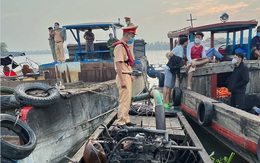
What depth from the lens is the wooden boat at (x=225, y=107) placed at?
4176 millimetres

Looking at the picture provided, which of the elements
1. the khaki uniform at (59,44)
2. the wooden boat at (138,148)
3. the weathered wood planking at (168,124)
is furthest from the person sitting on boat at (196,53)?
the khaki uniform at (59,44)

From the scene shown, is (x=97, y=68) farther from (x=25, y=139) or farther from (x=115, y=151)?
(x=115, y=151)

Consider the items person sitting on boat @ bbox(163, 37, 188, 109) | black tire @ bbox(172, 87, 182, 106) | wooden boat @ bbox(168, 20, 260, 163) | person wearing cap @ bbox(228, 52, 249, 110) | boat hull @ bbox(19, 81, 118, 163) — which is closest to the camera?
wooden boat @ bbox(168, 20, 260, 163)

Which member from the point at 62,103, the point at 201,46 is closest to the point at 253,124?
the point at 201,46

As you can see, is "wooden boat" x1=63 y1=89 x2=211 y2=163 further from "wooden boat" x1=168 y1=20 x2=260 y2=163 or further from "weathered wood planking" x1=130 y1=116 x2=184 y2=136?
"wooden boat" x1=168 y1=20 x2=260 y2=163

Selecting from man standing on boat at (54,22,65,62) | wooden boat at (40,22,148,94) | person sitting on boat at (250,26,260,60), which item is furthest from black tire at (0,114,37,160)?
man standing on boat at (54,22,65,62)

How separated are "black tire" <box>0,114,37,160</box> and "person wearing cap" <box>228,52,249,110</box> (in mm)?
5070

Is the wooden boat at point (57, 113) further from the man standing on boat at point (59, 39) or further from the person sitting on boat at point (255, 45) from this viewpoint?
the person sitting on boat at point (255, 45)

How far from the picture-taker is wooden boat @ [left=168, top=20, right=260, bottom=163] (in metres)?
4.18

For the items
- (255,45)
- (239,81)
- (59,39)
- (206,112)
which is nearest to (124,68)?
(206,112)

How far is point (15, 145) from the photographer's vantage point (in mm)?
3354

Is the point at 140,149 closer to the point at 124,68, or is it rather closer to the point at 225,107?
the point at 124,68

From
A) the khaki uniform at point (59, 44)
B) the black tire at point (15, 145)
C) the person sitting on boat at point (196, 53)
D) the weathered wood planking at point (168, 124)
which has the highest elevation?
the khaki uniform at point (59, 44)

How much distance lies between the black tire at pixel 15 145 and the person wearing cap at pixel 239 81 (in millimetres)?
5070
